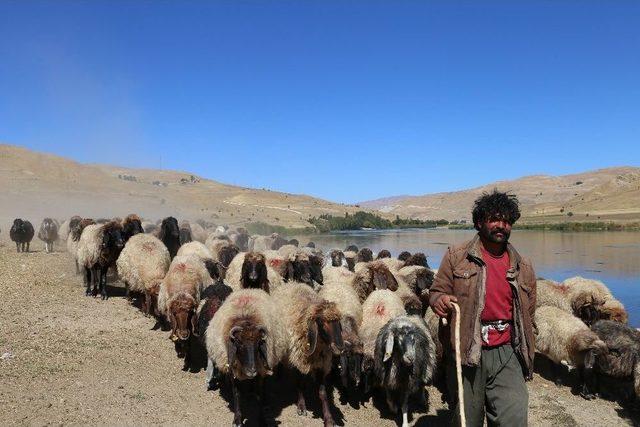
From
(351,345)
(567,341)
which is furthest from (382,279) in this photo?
(567,341)

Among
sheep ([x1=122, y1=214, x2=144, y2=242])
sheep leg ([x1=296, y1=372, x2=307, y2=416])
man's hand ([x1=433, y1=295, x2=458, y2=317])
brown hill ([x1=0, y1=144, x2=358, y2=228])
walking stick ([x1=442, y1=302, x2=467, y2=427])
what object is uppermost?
brown hill ([x1=0, y1=144, x2=358, y2=228])

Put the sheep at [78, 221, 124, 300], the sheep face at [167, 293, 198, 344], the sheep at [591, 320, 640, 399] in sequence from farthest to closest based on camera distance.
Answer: the sheep at [78, 221, 124, 300]
the sheep at [591, 320, 640, 399]
the sheep face at [167, 293, 198, 344]

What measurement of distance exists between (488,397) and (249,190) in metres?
112

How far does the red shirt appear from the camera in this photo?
441cm

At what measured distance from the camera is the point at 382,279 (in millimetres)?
10195

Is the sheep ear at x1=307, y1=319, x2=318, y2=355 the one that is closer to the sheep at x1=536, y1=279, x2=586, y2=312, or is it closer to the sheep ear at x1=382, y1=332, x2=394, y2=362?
the sheep ear at x1=382, y1=332, x2=394, y2=362

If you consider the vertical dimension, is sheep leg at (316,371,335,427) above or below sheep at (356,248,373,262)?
below

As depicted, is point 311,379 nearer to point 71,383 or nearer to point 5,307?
point 71,383

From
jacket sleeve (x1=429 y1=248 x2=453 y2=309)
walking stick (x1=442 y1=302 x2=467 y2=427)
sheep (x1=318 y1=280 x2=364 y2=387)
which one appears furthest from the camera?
sheep (x1=318 y1=280 x2=364 y2=387)

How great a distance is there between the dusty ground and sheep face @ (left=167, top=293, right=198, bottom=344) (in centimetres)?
64

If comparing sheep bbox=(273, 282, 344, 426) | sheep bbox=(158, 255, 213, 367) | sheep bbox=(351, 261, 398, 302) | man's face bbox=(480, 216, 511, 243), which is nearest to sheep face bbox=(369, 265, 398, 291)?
sheep bbox=(351, 261, 398, 302)

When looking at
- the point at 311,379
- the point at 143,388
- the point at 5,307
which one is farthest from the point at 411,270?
the point at 5,307

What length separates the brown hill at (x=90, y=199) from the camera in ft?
164

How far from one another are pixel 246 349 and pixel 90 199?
58.3 meters
